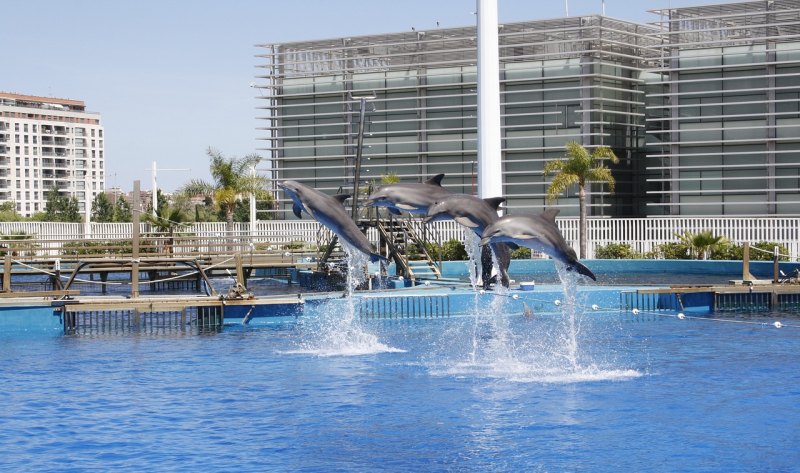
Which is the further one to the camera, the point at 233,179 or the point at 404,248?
the point at 233,179

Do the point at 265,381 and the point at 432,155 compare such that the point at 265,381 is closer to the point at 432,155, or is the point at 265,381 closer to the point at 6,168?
the point at 432,155

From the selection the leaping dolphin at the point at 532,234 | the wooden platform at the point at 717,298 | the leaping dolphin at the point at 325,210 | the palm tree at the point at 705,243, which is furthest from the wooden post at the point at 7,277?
the palm tree at the point at 705,243

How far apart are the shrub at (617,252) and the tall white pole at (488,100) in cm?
1376

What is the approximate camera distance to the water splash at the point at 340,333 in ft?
74.8

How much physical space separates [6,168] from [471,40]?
119 metres

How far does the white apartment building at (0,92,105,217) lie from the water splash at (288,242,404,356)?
126863 mm

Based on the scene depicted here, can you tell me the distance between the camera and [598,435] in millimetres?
15320

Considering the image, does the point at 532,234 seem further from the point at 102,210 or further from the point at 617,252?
the point at 102,210

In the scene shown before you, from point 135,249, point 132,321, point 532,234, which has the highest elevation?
point 532,234

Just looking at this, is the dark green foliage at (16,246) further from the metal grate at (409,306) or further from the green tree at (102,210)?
the green tree at (102,210)

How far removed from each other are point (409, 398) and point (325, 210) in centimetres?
362

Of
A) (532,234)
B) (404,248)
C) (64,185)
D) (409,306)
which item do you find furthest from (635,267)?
(64,185)

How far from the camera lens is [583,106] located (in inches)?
1966

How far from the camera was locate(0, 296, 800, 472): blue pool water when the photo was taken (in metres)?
14.4
